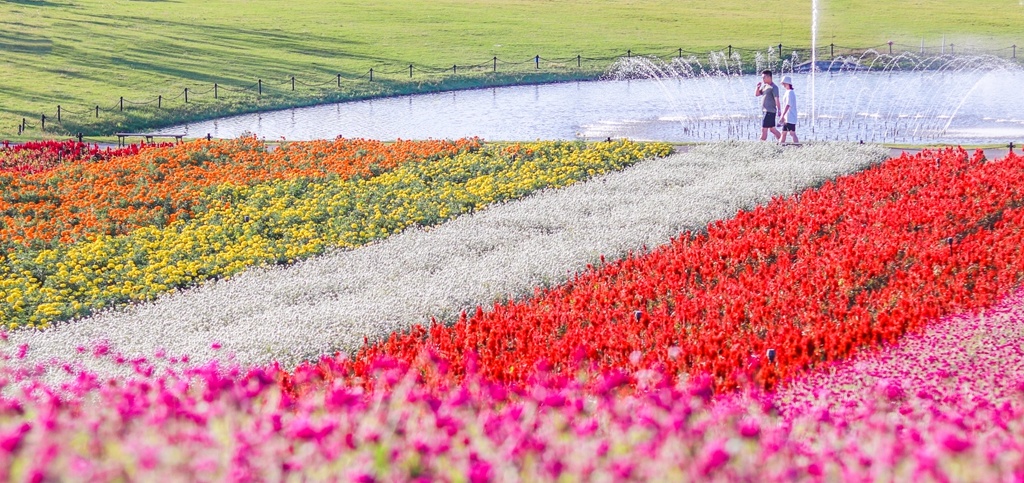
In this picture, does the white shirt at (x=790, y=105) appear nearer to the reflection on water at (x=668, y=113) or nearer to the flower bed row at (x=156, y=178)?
the reflection on water at (x=668, y=113)

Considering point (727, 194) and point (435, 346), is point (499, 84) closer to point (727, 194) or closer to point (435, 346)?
point (727, 194)

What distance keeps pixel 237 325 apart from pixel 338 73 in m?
30.6

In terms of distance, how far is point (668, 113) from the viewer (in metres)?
29.6

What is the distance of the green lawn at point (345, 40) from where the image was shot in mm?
34625

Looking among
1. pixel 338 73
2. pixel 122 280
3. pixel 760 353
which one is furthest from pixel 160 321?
pixel 338 73

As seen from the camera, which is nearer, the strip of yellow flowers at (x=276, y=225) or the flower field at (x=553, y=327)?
the flower field at (x=553, y=327)

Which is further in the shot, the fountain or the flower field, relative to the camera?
the fountain

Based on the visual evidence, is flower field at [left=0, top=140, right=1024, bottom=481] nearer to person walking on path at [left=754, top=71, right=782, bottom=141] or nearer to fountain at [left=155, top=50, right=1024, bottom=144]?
person walking on path at [left=754, top=71, right=782, bottom=141]

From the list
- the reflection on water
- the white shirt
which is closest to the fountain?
the reflection on water

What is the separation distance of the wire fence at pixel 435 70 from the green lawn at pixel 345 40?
0.13m

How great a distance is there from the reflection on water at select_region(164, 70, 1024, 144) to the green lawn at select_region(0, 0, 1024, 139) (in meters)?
2.94

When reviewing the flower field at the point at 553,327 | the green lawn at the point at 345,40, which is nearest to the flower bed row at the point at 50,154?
the flower field at the point at 553,327

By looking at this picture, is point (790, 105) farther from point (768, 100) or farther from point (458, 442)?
point (458, 442)

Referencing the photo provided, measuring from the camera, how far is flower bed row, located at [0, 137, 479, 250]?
14906 mm
